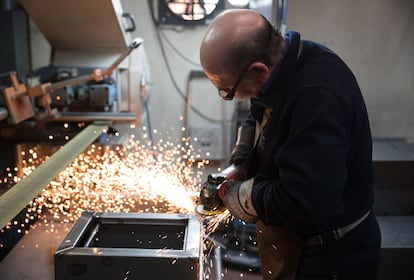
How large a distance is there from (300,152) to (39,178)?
4.12ft

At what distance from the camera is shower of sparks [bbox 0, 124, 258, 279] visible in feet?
6.55

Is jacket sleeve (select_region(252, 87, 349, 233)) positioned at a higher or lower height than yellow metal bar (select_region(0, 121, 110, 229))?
higher

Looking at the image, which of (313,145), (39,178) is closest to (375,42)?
(313,145)

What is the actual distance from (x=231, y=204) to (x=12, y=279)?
2.98 feet

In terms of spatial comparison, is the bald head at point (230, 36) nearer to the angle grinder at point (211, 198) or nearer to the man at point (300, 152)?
the man at point (300, 152)

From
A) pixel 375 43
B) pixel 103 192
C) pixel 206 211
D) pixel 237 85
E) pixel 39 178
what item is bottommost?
pixel 103 192

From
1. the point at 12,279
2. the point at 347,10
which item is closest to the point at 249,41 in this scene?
the point at 12,279

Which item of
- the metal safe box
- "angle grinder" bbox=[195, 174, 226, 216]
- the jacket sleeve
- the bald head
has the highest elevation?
the bald head

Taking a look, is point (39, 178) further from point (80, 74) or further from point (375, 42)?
point (375, 42)

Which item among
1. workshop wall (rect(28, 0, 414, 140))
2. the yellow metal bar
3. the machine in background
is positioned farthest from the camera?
workshop wall (rect(28, 0, 414, 140))

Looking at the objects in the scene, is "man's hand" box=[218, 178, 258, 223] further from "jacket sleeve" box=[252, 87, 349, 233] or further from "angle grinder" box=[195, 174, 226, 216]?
"jacket sleeve" box=[252, 87, 349, 233]

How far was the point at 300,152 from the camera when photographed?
1.12 meters

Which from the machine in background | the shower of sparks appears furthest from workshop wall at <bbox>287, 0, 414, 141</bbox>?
the shower of sparks

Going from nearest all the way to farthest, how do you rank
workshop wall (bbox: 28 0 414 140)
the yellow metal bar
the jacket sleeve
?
the jacket sleeve < the yellow metal bar < workshop wall (bbox: 28 0 414 140)
